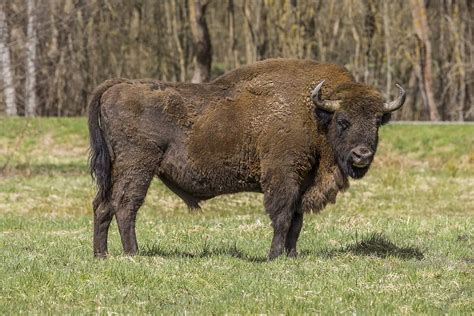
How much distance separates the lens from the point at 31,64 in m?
38.6

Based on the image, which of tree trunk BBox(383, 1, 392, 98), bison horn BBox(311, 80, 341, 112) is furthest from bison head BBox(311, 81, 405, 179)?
tree trunk BBox(383, 1, 392, 98)

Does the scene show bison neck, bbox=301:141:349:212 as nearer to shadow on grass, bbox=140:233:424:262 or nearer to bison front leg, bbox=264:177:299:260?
bison front leg, bbox=264:177:299:260

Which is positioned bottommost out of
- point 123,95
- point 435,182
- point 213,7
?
point 435,182

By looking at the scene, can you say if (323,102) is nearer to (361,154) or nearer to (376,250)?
(361,154)

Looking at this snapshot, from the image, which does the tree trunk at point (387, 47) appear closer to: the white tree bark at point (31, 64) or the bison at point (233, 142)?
the white tree bark at point (31, 64)

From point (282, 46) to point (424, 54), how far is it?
25.3 ft

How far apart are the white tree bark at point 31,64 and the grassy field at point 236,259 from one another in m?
9.67

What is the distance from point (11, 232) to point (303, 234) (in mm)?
4785

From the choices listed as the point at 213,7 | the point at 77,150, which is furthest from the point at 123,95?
the point at 213,7

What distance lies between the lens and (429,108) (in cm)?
4025

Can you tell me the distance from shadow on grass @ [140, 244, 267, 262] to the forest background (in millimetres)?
28859

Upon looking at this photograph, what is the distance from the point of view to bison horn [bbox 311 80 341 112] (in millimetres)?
11898

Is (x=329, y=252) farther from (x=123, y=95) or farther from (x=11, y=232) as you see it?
(x=11, y=232)

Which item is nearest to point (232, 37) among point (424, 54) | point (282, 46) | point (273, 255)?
point (282, 46)
